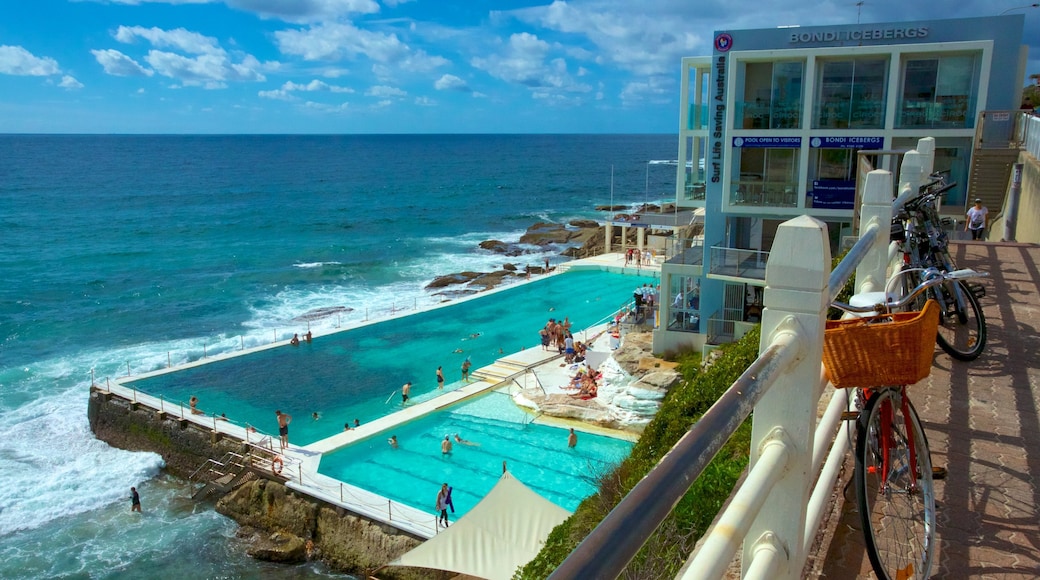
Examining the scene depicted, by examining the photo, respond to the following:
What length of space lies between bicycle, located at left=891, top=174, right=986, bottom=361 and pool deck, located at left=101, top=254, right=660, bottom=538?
42.3 feet

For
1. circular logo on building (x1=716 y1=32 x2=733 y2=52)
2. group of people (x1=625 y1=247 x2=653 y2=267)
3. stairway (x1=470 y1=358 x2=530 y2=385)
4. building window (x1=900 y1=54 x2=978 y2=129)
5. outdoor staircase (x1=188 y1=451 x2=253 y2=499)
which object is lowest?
outdoor staircase (x1=188 y1=451 x2=253 y2=499)

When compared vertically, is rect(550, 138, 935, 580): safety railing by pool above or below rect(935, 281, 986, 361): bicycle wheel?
above

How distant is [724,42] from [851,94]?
13.1 feet

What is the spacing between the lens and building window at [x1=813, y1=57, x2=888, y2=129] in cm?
2189

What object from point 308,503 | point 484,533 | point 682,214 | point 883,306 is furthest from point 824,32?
point 883,306

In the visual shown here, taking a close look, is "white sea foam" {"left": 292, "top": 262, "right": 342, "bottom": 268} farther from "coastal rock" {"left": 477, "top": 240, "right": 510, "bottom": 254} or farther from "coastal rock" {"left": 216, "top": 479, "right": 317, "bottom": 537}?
"coastal rock" {"left": 216, "top": 479, "right": 317, "bottom": 537}

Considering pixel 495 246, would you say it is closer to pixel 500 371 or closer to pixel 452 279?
pixel 452 279

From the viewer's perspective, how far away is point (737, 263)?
22.9 meters

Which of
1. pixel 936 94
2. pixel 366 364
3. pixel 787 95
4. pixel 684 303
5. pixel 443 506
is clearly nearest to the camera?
pixel 443 506

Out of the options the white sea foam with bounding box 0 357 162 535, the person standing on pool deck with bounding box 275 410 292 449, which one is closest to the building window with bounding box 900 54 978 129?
the person standing on pool deck with bounding box 275 410 292 449

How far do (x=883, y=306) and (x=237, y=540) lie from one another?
66.3ft

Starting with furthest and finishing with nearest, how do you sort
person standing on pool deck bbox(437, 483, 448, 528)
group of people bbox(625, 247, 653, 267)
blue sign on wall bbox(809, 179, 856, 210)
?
group of people bbox(625, 247, 653, 267)
blue sign on wall bbox(809, 179, 856, 210)
person standing on pool deck bbox(437, 483, 448, 528)

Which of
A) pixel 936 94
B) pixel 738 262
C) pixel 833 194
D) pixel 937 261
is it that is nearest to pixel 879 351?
pixel 937 261

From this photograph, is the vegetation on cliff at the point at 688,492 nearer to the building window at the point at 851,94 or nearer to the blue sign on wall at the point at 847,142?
the blue sign on wall at the point at 847,142
